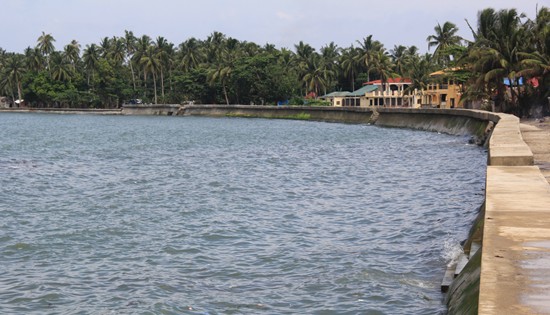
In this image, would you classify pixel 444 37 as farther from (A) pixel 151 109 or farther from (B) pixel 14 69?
(B) pixel 14 69

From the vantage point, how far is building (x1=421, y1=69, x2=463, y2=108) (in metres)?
100

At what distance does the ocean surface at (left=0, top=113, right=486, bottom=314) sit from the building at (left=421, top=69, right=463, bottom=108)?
67766mm

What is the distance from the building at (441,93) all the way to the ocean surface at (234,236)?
67766 millimetres

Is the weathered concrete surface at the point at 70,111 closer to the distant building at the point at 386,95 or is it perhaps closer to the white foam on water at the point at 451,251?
the distant building at the point at 386,95

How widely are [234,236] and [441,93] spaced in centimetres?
9378

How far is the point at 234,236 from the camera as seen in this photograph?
16266 millimetres

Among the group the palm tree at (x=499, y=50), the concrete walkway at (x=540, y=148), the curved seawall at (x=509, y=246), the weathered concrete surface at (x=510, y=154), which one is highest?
the palm tree at (x=499, y=50)

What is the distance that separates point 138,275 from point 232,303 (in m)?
2.52

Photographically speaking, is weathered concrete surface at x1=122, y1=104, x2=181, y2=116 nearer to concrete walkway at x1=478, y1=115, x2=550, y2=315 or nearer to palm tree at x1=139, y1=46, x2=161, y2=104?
palm tree at x1=139, y1=46, x2=161, y2=104

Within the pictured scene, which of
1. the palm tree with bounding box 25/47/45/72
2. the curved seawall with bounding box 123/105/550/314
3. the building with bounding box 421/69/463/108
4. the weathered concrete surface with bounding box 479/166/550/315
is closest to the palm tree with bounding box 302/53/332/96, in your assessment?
the building with bounding box 421/69/463/108

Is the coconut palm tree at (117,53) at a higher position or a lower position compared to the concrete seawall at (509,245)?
higher

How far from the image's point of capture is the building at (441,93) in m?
100

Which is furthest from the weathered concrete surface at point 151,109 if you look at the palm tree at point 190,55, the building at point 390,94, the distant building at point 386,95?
the building at point 390,94

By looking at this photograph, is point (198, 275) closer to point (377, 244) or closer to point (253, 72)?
point (377, 244)
